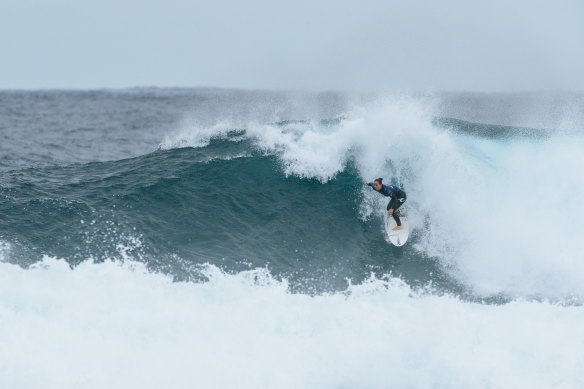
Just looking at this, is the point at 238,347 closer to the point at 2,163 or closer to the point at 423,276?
the point at 423,276

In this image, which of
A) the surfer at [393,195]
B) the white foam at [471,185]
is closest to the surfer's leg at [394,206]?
the surfer at [393,195]

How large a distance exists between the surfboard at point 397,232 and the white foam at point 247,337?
142 inches

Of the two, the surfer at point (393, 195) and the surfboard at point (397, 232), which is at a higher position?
the surfer at point (393, 195)

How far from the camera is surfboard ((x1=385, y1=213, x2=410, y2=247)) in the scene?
16328 millimetres

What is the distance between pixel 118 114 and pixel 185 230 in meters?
49.5

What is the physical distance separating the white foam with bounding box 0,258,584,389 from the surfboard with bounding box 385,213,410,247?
362cm

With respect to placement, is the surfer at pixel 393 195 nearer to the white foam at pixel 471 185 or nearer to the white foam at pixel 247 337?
the white foam at pixel 471 185

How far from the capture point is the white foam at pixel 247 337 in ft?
33.2

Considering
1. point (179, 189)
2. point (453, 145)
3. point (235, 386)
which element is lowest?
point (235, 386)

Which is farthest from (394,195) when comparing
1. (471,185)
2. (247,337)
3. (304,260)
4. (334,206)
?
(247,337)

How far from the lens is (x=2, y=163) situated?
26.0 metres

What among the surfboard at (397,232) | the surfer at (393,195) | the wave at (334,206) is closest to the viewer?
the wave at (334,206)

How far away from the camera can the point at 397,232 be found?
1647 cm

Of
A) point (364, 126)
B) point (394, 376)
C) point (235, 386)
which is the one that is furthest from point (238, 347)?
point (364, 126)
